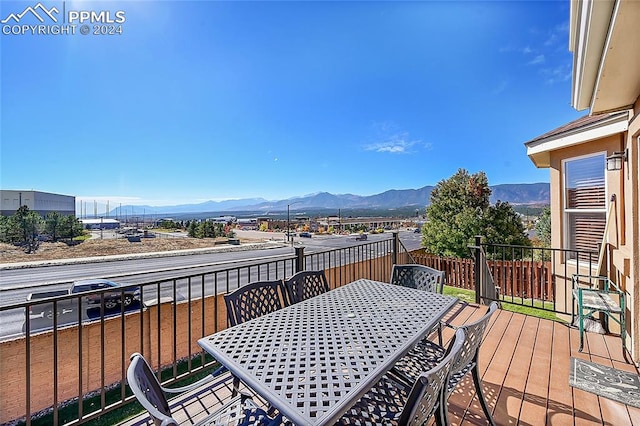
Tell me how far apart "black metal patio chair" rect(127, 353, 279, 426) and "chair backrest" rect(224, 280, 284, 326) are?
38 cm

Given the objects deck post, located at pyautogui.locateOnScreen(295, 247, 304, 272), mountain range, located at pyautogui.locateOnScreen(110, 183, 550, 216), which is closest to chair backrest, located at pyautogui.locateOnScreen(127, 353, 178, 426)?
deck post, located at pyautogui.locateOnScreen(295, 247, 304, 272)

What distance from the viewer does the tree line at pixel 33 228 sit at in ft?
53.2

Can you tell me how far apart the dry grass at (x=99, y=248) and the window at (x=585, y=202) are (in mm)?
25269

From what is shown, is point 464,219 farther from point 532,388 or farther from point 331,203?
point 331,203

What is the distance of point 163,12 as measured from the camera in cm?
550

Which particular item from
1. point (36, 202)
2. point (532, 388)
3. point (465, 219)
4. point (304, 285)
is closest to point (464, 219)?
point (465, 219)

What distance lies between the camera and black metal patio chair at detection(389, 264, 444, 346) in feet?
8.89

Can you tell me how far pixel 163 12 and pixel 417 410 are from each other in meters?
7.37

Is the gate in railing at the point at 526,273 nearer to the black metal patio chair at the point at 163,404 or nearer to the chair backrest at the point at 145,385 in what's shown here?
the black metal patio chair at the point at 163,404

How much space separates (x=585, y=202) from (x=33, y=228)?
83.9ft

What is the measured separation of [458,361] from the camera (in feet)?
4.50

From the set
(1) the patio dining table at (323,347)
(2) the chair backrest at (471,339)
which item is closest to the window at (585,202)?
(1) the patio dining table at (323,347)

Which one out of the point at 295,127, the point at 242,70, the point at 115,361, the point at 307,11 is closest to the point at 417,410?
the point at 115,361

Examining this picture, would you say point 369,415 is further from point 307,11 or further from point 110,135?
point 110,135
